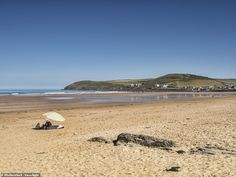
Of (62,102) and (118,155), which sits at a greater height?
(62,102)

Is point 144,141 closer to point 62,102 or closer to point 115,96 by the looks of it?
point 62,102

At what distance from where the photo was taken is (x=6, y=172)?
34.3 feet

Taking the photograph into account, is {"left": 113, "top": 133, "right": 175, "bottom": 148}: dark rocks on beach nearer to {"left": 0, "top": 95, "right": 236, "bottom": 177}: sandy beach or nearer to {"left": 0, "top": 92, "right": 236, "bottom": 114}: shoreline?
{"left": 0, "top": 95, "right": 236, "bottom": 177}: sandy beach

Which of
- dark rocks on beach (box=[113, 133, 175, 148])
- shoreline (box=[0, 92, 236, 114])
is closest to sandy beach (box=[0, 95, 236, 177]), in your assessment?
dark rocks on beach (box=[113, 133, 175, 148])

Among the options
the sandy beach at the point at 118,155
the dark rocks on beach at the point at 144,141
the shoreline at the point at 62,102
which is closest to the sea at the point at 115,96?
the shoreline at the point at 62,102

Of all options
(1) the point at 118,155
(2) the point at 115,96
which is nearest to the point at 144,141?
(1) the point at 118,155

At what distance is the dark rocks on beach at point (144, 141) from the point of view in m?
13.6

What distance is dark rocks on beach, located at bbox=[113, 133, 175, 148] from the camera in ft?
44.5

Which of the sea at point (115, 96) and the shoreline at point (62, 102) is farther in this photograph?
the sea at point (115, 96)

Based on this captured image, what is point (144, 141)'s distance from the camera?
13.9 meters

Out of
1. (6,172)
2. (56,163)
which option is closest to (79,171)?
(56,163)

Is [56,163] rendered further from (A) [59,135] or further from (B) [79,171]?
(A) [59,135]

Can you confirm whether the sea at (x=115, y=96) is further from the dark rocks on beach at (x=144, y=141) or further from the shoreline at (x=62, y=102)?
the dark rocks on beach at (x=144, y=141)

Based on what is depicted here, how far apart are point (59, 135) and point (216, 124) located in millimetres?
8958
